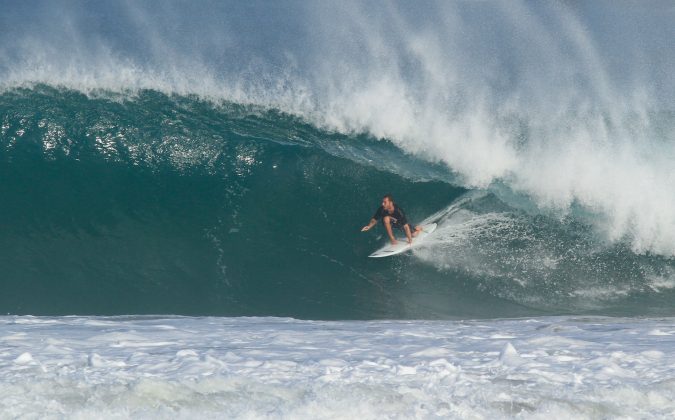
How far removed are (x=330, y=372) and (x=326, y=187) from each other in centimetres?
604

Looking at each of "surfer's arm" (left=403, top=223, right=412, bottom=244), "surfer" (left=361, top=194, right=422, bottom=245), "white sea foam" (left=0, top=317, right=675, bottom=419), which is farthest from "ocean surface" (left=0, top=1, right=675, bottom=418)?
"surfer" (left=361, top=194, right=422, bottom=245)

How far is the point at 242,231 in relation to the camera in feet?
36.1

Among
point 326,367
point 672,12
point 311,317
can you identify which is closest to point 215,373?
point 326,367

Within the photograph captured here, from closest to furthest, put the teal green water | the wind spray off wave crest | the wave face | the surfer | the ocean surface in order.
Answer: the ocean surface, the teal green water, the wave face, the surfer, the wind spray off wave crest

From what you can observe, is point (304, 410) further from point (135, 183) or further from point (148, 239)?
point (135, 183)

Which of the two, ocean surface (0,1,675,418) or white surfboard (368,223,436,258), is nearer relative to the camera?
ocean surface (0,1,675,418)

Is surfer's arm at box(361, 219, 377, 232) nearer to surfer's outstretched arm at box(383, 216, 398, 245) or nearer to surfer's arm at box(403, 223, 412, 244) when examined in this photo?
surfer's outstretched arm at box(383, 216, 398, 245)

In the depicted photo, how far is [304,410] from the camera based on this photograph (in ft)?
17.4

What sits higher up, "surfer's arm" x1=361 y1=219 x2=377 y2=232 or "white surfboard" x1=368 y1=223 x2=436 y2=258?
"surfer's arm" x1=361 y1=219 x2=377 y2=232

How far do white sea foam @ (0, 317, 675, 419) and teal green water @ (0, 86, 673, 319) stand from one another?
7.08 ft

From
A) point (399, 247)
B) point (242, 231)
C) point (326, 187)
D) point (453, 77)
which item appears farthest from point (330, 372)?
point (453, 77)

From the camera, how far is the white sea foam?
5348mm

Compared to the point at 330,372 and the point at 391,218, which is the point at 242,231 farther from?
the point at 330,372

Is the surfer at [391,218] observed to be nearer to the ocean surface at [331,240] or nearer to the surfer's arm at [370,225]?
the surfer's arm at [370,225]
